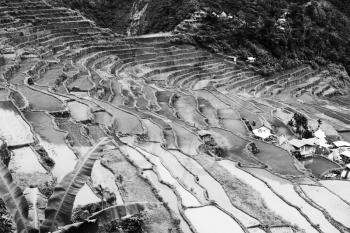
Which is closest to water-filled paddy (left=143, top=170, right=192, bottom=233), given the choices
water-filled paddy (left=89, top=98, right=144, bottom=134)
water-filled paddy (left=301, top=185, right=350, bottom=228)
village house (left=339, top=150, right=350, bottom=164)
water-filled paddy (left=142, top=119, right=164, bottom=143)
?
water-filled paddy (left=142, top=119, right=164, bottom=143)

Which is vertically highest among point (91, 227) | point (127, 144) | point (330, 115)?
point (91, 227)

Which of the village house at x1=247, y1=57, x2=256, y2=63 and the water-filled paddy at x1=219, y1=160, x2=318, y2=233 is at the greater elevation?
the village house at x1=247, y1=57, x2=256, y2=63

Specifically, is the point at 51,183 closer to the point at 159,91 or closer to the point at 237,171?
the point at 237,171

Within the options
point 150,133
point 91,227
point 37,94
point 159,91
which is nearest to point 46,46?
point 159,91

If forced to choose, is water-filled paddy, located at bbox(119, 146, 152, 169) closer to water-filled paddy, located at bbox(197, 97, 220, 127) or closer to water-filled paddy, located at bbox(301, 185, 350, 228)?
water-filled paddy, located at bbox(301, 185, 350, 228)

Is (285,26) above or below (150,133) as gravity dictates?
above

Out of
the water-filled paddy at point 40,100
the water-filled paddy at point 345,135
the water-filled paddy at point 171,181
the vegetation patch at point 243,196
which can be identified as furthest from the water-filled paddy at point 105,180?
the water-filled paddy at point 345,135

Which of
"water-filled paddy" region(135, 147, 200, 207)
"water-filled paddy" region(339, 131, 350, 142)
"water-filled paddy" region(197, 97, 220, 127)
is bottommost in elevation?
"water-filled paddy" region(339, 131, 350, 142)
